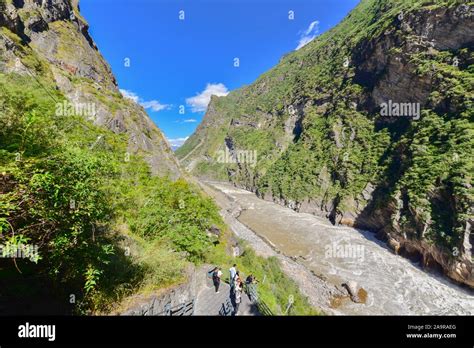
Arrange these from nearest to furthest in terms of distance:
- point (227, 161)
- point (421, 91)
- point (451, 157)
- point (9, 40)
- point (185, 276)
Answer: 1. point (185, 276)
2. point (9, 40)
3. point (451, 157)
4. point (421, 91)
5. point (227, 161)

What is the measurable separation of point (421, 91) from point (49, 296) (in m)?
58.7

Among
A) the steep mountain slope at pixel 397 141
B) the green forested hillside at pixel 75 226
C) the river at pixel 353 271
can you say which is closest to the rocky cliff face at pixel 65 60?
the green forested hillside at pixel 75 226

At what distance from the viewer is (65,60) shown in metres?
39.5

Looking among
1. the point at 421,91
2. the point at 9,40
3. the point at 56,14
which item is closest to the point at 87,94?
the point at 9,40

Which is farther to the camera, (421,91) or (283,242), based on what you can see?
(421,91)

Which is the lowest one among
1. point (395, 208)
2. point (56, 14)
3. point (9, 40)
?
point (395, 208)

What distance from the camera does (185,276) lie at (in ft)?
35.0

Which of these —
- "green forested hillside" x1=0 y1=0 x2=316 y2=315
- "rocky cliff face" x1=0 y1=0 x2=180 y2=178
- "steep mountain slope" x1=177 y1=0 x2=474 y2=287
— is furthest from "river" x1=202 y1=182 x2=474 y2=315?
"rocky cliff face" x1=0 y1=0 x2=180 y2=178

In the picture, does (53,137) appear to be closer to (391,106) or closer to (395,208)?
(395,208)

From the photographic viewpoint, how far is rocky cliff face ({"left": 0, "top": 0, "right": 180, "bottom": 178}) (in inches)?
1009

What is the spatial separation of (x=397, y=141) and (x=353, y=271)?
31431 mm

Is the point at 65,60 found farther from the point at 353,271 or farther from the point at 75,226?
the point at 353,271

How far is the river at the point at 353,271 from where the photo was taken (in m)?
23.3

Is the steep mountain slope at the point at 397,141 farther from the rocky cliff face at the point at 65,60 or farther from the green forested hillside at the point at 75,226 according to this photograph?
the rocky cliff face at the point at 65,60
